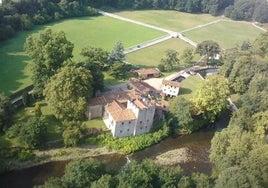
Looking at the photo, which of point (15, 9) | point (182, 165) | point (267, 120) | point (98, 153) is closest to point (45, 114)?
point (98, 153)

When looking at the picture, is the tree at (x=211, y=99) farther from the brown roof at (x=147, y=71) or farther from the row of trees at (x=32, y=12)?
the row of trees at (x=32, y=12)

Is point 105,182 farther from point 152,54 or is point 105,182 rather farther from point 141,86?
point 152,54

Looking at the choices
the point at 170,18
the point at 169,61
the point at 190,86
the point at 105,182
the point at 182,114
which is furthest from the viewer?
the point at 170,18

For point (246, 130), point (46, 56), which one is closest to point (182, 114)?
point (246, 130)

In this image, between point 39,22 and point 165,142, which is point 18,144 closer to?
point 165,142

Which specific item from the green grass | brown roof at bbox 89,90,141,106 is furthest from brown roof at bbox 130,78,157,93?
the green grass

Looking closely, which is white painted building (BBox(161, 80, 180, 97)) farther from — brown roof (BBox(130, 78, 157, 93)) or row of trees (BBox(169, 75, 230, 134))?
row of trees (BBox(169, 75, 230, 134))
